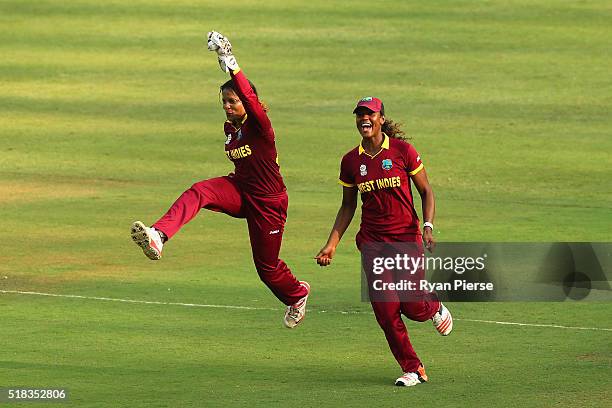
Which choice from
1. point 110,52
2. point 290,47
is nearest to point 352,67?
point 290,47

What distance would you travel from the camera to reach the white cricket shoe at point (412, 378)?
45.7 ft

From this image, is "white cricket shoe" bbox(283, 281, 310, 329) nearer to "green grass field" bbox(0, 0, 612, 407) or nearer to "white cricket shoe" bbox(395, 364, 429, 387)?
"green grass field" bbox(0, 0, 612, 407)

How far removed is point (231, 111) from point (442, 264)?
5519 millimetres

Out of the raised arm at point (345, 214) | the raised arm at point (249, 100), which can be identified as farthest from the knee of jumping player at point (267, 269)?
the raised arm at point (249, 100)

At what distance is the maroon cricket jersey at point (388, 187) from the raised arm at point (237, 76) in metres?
1.05

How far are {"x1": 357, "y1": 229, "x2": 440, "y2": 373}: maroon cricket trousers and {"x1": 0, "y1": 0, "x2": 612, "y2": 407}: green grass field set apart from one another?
31 cm

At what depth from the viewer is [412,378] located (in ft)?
45.8

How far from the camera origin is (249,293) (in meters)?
18.7

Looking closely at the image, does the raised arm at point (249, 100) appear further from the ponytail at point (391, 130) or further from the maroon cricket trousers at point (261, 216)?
the ponytail at point (391, 130)

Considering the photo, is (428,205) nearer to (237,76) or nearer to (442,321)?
(442,321)

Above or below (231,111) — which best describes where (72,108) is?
above

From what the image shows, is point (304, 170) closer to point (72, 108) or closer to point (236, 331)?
point (72, 108)

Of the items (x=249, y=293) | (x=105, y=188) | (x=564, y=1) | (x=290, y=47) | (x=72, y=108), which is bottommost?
(x=249, y=293)

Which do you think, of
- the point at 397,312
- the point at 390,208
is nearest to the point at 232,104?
the point at 390,208
